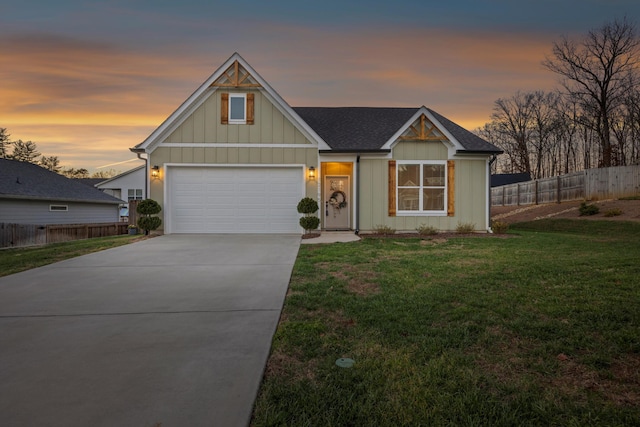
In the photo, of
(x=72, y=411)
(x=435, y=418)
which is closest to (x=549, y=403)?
(x=435, y=418)

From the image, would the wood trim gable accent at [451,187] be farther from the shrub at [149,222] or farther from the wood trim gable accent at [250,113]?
the shrub at [149,222]

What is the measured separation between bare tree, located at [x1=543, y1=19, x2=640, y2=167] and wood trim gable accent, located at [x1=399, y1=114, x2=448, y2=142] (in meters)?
20.3

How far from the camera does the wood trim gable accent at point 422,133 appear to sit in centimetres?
1200

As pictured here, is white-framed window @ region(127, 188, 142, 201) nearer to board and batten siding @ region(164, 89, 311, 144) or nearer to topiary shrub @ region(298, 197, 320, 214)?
board and batten siding @ region(164, 89, 311, 144)

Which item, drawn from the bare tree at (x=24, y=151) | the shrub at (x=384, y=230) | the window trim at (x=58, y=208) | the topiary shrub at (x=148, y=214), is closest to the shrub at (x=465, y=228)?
the shrub at (x=384, y=230)

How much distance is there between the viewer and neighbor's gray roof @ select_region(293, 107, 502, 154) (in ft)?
40.4

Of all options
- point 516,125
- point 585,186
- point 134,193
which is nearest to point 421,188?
point 585,186

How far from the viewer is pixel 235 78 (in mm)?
11938

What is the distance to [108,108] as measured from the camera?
1619cm

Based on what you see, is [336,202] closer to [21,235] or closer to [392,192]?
[392,192]

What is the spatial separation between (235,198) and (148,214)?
9.38 ft

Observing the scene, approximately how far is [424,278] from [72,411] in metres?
4.46

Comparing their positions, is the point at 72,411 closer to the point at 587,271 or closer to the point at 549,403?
the point at 549,403

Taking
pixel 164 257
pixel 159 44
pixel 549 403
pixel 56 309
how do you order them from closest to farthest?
pixel 549 403, pixel 56 309, pixel 164 257, pixel 159 44
